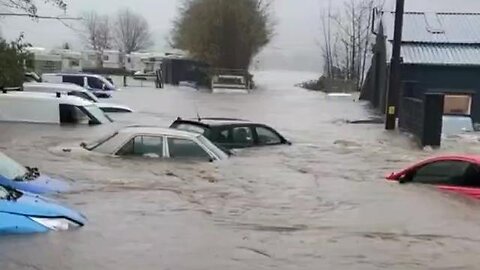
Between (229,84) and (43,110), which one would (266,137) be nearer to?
(43,110)

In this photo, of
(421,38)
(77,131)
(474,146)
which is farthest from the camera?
(421,38)

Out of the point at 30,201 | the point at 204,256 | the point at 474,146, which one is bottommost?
the point at 474,146

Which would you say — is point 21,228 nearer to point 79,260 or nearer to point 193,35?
point 79,260

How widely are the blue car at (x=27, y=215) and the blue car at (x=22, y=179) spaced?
1519 millimetres

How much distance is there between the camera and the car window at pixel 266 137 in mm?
18986

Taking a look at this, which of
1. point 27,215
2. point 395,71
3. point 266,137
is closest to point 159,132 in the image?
point 266,137

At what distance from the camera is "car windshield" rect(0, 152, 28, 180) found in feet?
32.6

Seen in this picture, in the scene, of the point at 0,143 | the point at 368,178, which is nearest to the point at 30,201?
the point at 368,178

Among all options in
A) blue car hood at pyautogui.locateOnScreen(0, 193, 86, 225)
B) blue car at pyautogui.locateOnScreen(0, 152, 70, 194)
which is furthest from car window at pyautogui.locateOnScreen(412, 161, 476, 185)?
blue car hood at pyautogui.locateOnScreen(0, 193, 86, 225)

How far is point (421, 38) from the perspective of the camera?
45531 millimetres

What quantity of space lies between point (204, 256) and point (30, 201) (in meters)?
1.82

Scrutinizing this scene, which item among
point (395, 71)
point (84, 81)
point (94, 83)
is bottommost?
point (94, 83)

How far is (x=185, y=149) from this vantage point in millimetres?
15398

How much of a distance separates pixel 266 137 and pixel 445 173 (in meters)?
6.55
